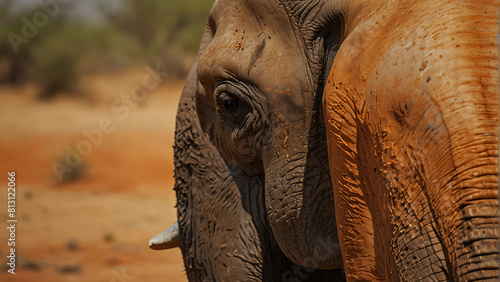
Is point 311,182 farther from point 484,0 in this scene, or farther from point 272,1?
point 484,0

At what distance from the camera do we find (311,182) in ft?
4.76

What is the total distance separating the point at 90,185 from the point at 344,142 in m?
7.47

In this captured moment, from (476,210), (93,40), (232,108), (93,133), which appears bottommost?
(476,210)

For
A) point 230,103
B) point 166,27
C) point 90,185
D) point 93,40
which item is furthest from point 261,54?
point 93,40

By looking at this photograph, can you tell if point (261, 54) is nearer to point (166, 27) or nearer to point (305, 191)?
point (305, 191)

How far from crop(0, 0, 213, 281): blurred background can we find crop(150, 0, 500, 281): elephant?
43cm

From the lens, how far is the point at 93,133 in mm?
11695

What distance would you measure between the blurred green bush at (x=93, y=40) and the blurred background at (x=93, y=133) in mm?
29

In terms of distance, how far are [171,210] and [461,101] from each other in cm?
655

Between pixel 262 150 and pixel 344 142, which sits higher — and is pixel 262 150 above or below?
above

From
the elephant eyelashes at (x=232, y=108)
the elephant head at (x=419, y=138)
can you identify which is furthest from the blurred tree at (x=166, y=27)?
the elephant head at (x=419, y=138)

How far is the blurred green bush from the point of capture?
15203 mm

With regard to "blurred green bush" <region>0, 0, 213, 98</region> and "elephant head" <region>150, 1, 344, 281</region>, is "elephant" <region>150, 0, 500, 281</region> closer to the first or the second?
"elephant head" <region>150, 1, 344, 281</region>

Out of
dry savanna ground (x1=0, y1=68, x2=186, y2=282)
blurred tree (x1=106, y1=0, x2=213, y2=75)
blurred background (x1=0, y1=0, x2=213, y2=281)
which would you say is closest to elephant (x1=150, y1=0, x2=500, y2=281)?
blurred background (x1=0, y1=0, x2=213, y2=281)
